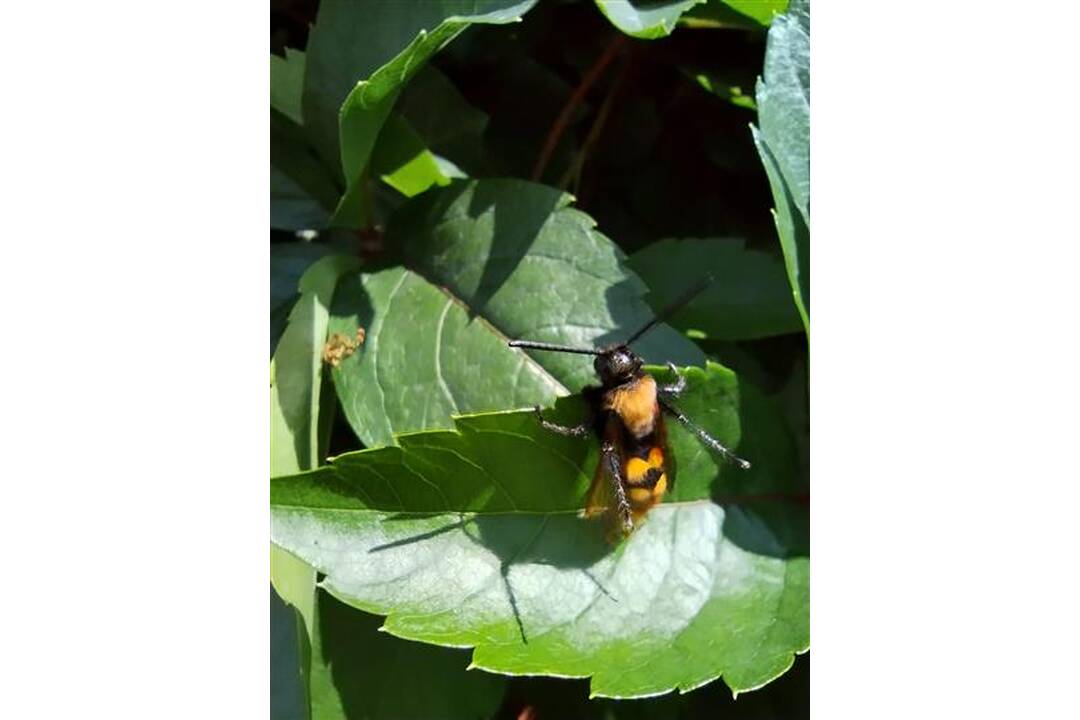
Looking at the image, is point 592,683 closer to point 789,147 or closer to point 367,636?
point 367,636

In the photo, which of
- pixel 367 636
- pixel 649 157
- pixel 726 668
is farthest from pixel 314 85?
pixel 726 668

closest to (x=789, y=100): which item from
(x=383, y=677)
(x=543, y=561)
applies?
(x=543, y=561)

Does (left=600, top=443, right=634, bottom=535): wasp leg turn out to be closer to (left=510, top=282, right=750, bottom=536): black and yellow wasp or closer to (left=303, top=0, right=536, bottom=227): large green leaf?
(left=510, top=282, right=750, bottom=536): black and yellow wasp

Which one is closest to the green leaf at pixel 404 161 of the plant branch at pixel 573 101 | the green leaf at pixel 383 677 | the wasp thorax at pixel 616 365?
the plant branch at pixel 573 101

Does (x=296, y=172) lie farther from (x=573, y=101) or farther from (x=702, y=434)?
(x=702, y=434)

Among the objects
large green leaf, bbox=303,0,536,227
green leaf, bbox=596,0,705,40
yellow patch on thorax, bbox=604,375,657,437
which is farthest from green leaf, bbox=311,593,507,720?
green leaf, bbox=596,0,705,40

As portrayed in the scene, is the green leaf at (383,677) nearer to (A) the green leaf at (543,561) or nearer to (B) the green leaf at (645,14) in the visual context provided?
(A) the green leaf at (543,561)

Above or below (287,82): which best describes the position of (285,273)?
below
